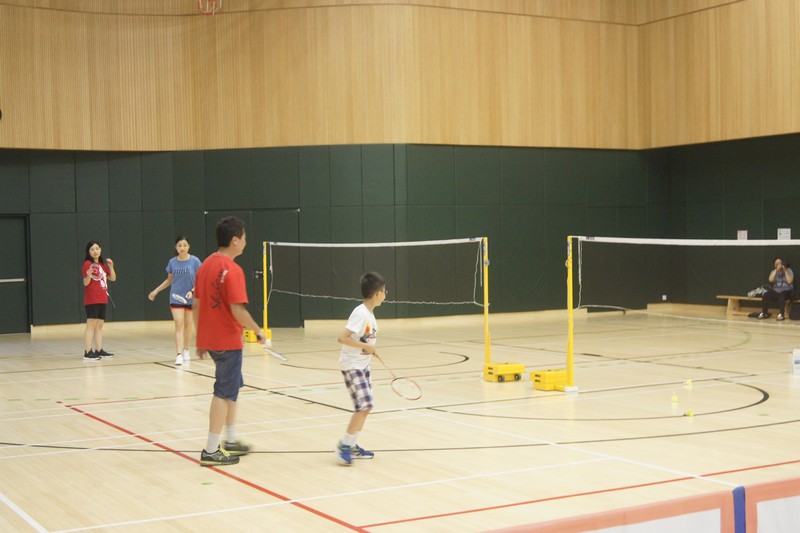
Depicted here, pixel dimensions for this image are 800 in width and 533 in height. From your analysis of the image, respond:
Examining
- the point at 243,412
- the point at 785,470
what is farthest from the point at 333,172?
the point at 785,470

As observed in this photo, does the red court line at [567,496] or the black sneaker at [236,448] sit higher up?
the black sneaker at [236,448]

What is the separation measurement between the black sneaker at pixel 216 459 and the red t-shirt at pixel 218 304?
0.98 metres

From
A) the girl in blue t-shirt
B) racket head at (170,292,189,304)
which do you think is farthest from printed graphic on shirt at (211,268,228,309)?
racket head at (170,292,189,304)

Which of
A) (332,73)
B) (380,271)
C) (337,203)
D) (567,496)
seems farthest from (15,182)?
(567,496)

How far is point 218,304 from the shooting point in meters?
8.71

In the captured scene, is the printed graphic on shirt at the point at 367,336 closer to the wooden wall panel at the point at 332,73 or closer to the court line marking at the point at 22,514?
the court line marking at the point at 22,514

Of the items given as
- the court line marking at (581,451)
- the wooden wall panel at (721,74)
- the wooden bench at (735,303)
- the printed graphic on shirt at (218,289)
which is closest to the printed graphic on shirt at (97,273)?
the court line marking at (581,451)

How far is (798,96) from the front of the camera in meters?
23.0

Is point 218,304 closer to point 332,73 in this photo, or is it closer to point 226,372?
point 226,372

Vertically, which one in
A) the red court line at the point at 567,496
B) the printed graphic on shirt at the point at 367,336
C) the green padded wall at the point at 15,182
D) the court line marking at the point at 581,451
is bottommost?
the court line marking at the point at 581,451

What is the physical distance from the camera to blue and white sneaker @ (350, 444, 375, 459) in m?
8.98

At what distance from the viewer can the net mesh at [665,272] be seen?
26.0 meters

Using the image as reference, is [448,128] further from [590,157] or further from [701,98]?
[701,98]

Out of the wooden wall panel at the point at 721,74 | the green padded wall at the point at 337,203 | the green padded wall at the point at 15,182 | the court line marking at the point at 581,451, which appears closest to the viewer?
the court line marking at the point at 581,451
